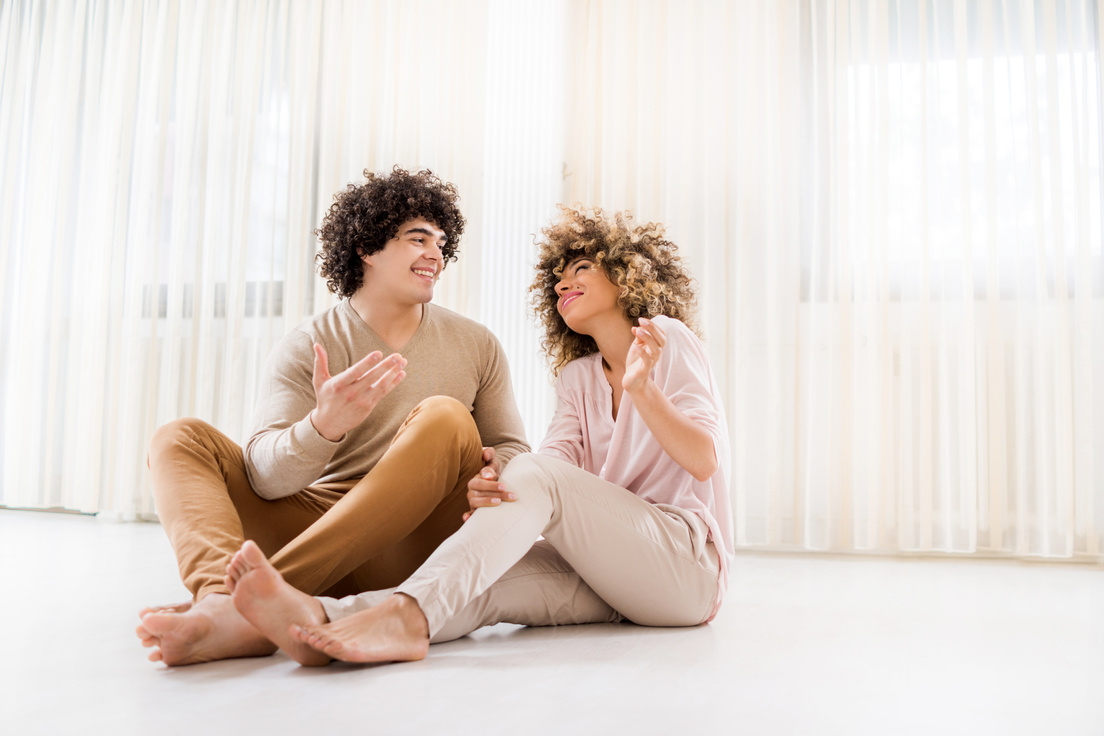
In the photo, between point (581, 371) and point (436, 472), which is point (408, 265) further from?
point (436, 472)

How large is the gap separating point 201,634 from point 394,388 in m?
0.67

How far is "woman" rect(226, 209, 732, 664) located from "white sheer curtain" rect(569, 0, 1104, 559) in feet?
3.80

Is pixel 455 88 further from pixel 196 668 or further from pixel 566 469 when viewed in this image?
pixel 196 668

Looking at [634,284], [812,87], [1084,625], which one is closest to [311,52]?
[812,87]

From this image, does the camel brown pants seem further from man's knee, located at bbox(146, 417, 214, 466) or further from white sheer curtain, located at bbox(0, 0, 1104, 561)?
white sheer curtain, located at bbox(0, 0, 1104, 561)

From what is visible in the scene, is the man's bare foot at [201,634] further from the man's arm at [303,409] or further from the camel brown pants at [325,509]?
the man's arm at [303,409]

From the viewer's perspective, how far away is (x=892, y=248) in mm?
2711

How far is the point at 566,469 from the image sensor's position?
127cm

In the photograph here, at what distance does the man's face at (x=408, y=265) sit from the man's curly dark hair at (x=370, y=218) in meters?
0.02

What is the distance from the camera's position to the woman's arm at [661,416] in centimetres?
126

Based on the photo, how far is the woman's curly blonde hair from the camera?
1646mm

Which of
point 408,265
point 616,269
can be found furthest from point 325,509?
point 616,269

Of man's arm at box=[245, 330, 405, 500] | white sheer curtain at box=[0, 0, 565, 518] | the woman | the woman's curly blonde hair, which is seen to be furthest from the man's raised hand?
white sheer curtain at box=[0, 0, 565, 518]

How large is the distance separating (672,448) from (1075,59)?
7.65 ft
